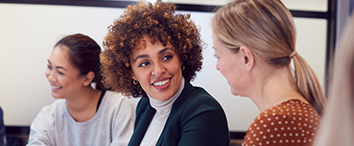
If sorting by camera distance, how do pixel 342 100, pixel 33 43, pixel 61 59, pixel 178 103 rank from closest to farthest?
pixel 342 100
pixel 178 103
pixel 61 59
pixel 33 43

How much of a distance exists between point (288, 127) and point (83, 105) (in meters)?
1.63

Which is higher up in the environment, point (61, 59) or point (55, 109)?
point (61, 59)

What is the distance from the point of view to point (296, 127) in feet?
2.90

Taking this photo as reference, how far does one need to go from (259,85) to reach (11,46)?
2.18 meters

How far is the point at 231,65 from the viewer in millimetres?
1074

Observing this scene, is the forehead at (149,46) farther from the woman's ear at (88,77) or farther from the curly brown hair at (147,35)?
the woman's ear at (88,77)

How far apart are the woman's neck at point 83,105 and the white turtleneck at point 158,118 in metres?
0.89

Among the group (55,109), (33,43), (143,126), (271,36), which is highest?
(271,36)

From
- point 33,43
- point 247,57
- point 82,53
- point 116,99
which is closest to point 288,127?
point 247,57

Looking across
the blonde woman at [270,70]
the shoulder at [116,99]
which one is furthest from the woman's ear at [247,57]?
the shoulder at [116,99]

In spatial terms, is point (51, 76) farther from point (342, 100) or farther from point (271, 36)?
point (342, 100)

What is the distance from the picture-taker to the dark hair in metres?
2.15

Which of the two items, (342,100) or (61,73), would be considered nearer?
(342,100)

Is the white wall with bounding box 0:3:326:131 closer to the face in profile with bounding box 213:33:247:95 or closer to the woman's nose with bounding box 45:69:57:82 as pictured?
the woman's nose with bounding box 45:69:57:82
